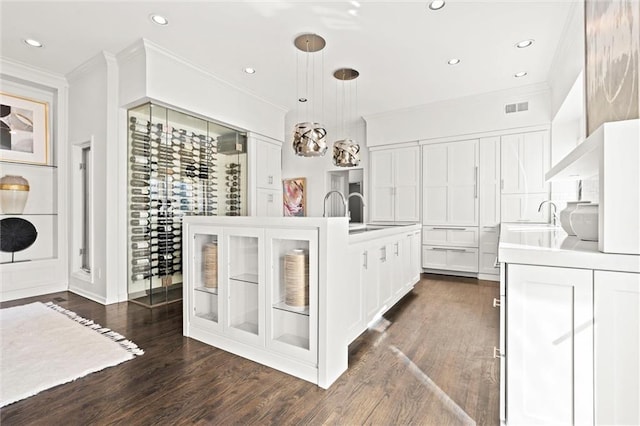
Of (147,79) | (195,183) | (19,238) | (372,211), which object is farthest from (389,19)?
(19,238)

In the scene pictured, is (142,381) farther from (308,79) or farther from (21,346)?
(308,79)

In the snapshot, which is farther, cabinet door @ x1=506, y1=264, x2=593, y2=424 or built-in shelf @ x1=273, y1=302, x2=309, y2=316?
built-in shelf @ x1=273, y1=302, x2=309, y2=316

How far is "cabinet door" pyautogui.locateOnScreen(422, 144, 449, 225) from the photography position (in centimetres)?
530

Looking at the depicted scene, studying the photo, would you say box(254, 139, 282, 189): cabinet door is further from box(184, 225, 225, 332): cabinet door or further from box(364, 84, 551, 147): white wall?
box(184, 225, 225, 332): cabinet door

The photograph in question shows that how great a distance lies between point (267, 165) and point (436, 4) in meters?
3.59

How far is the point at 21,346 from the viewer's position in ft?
7.79

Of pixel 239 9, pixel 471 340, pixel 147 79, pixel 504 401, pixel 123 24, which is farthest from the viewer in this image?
pixel 147 79

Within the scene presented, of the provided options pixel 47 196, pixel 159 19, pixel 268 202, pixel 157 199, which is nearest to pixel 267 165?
pixel 268 202

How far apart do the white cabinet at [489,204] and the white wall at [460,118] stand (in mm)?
345

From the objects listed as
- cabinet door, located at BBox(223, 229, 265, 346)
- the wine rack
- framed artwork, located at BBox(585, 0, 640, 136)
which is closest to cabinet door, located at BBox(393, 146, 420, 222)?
framed artwork, located at BBox(585, 0, 640, 136)

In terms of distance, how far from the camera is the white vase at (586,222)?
1.28 m

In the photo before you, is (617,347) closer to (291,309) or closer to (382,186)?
(291,309)

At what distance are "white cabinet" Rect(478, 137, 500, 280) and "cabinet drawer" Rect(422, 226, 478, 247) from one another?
0.14 m

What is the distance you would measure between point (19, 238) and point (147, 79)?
276cm
